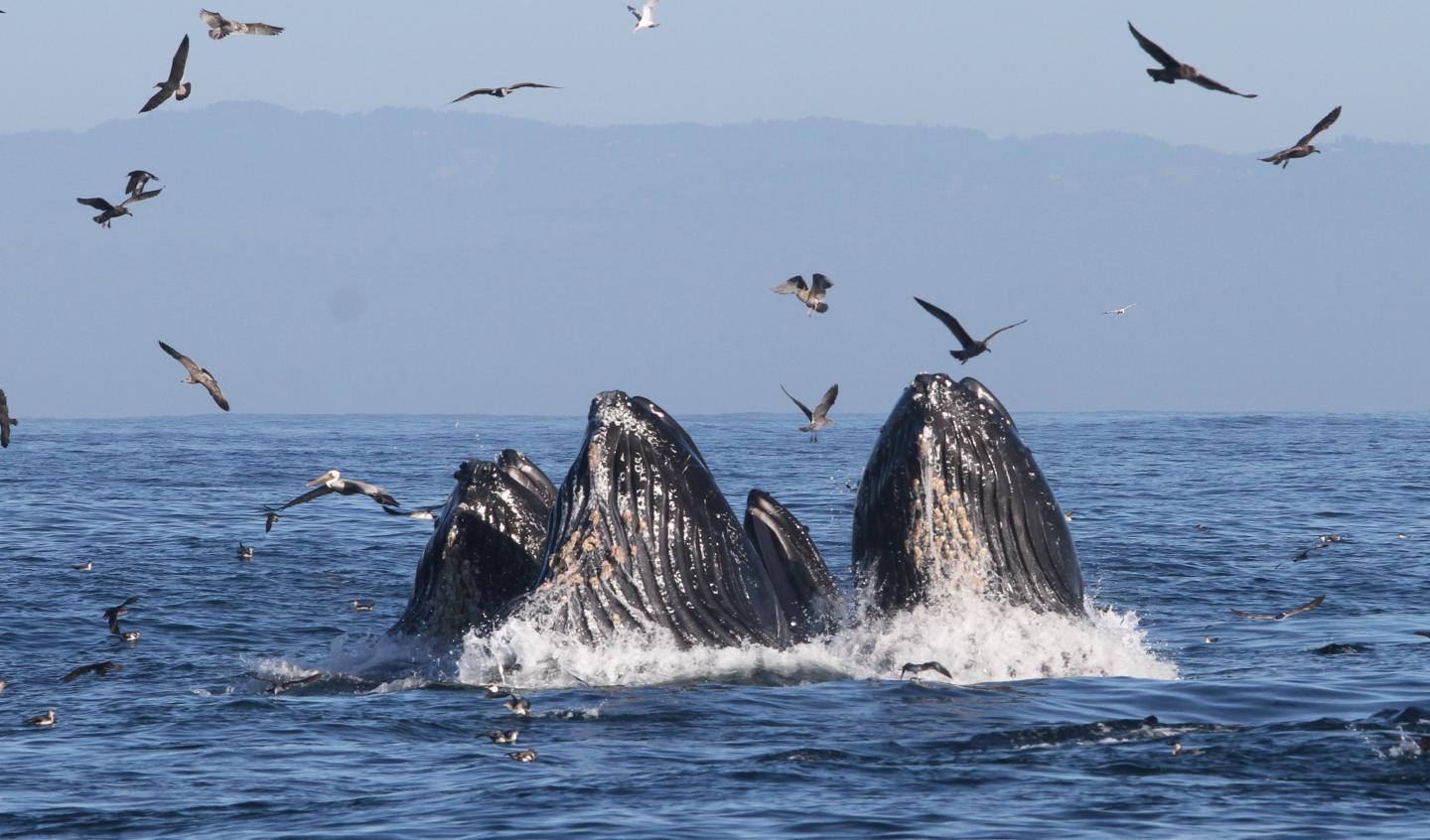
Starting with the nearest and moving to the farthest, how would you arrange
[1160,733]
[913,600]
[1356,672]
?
[1160,733], [913,600], [1356,672]

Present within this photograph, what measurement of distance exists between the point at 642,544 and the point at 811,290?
7702mm

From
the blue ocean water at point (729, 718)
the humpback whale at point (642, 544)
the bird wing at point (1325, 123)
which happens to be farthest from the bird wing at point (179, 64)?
the bird wing at point (1325, 123)

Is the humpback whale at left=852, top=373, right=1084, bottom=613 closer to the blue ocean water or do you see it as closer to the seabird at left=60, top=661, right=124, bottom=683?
the blue ocean water

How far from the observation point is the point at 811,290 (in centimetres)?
1950

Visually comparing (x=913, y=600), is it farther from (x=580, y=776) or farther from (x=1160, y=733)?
(x=580, y=776)

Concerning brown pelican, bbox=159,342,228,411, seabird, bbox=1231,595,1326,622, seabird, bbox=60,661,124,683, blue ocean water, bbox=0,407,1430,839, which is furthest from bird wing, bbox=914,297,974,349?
seabird, bbox=60,661,124,683

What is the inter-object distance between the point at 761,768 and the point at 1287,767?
9.40 feet

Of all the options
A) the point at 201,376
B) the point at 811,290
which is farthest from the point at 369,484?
the point at 811,290

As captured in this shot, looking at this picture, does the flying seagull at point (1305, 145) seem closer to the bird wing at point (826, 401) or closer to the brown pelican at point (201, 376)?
the bird wing at point (826, 401)

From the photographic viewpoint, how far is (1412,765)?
10.7 m

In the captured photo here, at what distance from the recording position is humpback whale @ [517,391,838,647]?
478 inches

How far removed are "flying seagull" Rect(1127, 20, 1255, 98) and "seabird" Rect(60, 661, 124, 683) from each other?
8671 millimetres

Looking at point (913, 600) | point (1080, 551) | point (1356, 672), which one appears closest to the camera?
point (913, 600)

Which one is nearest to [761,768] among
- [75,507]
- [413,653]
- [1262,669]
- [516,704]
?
[516,704]
